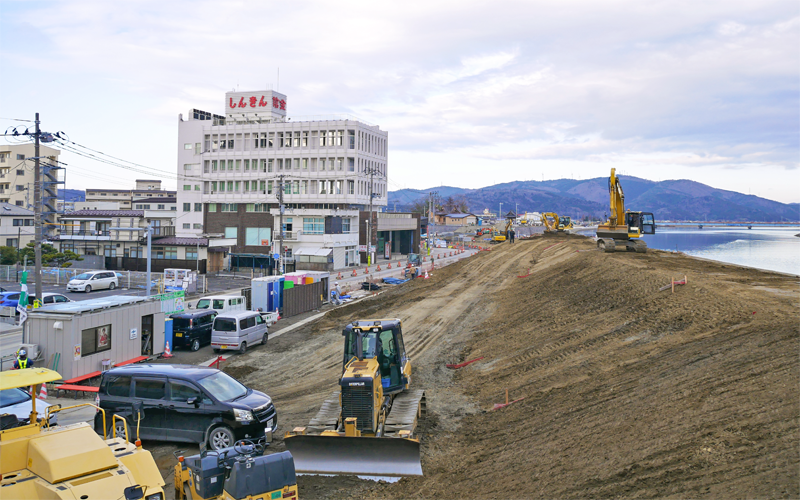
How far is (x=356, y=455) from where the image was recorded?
11828 mm

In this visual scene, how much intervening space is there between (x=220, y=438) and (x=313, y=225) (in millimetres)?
52902

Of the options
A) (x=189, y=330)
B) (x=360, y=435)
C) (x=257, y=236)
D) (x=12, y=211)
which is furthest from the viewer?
(x=257, y=236)

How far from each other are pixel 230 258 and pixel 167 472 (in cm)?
5309

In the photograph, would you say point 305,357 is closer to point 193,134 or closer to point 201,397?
point 201,397

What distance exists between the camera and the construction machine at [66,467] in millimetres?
7199

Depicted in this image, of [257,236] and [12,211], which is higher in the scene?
[12,211]

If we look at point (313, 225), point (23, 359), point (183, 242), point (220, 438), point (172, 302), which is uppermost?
point (313, 225)

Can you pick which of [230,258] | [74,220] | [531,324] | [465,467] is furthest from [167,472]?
[74,220]

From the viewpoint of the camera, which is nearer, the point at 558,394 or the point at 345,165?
the point at 558,394

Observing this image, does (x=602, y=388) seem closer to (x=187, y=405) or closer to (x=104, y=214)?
(x=187, y=405)

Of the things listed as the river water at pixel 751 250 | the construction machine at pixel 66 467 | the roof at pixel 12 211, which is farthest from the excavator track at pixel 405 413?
the roof at pixel 12 211

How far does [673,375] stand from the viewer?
42.1ft

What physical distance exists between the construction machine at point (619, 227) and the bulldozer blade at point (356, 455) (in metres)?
29.9

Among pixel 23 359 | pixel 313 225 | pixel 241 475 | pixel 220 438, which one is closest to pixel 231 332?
pixel 23 359
